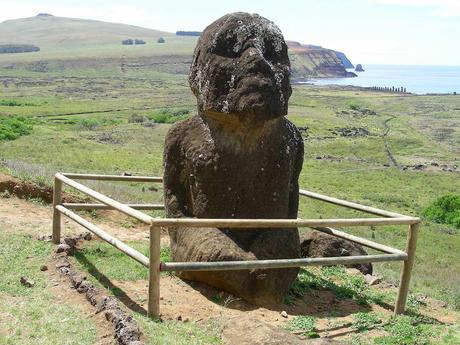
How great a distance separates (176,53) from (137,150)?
156 metres

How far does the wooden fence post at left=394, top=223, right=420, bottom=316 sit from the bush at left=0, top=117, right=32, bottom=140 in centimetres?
3418

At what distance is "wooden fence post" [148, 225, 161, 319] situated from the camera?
6094 mm

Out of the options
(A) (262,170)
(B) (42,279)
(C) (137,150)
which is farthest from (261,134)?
(C) (137,150)

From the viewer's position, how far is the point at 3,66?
508 feet

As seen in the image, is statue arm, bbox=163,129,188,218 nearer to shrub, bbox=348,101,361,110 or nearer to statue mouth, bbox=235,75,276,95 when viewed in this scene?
statue mouth, bbox=235,75,276,95

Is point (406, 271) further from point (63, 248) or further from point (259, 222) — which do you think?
point (63, 248)

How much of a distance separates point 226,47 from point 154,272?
3164 millimetres

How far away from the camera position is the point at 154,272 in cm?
617

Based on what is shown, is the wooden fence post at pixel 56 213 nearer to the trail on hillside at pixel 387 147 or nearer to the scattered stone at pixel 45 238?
→ the scattered stone at pixel 45 238

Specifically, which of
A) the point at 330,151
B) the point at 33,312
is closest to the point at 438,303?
the point at 33,312

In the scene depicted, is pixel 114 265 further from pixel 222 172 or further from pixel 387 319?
pixel 387 319

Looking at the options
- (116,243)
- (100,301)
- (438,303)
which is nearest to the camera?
(100,301)

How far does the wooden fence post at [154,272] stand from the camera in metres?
6.09

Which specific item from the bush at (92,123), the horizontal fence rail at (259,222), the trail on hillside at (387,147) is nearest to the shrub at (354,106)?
the trail on hillside at (387,147)
